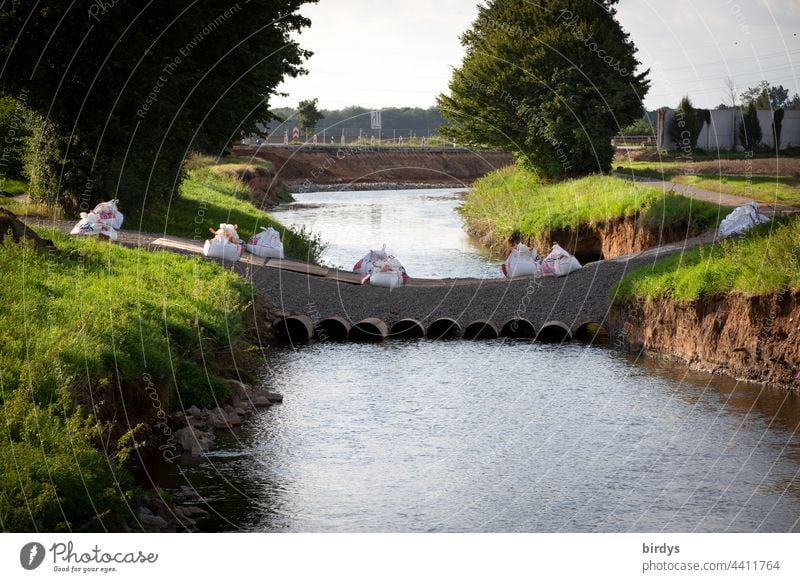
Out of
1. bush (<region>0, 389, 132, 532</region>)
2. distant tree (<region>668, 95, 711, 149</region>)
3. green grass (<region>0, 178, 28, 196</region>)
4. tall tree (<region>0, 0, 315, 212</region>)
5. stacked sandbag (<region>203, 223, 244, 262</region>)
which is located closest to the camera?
bush (<region>0, 389, 132, 532</region>)

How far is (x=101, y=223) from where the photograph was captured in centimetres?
3391

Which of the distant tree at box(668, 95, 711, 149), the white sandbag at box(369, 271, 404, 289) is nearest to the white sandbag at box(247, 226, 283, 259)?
the white sandbag at box(369, 271, 404, 289)

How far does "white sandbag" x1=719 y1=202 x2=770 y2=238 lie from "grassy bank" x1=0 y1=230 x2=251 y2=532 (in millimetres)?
13990

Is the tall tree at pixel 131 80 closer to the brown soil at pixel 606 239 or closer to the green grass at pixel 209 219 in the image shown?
the green grass at pixel 209 219

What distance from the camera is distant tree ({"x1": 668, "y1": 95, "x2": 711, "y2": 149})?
7762cm

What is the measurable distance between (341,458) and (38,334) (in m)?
5.01

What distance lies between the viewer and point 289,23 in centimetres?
4612

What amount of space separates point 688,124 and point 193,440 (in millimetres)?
64007

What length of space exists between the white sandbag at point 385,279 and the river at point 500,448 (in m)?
4.55

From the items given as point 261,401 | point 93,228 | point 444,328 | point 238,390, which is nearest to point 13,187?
point 93,228

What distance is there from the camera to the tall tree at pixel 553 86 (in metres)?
62.4

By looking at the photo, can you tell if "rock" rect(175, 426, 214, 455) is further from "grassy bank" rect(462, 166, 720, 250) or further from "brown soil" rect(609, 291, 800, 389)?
"grassy bank" rect(462, 166, 720, 250)
